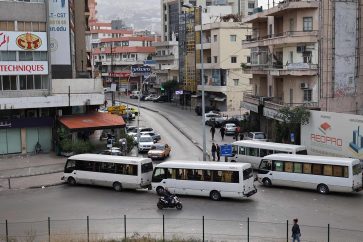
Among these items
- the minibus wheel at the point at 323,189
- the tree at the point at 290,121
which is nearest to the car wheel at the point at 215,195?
the minibus wheel at the point at 323,189

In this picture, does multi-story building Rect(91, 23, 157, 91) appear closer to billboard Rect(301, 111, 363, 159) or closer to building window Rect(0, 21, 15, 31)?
building window Rect(0, 21, 15, 31)

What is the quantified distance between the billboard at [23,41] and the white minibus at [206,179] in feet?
68.1

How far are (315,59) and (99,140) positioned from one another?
2170 cm

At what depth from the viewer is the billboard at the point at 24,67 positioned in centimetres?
4525

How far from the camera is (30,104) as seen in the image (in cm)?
4606

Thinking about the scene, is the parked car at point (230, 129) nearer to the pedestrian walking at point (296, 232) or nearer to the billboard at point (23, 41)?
the billboard at point (23, 41)

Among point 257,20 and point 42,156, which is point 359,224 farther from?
point 257,20

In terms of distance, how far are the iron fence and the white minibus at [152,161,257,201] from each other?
3995 millimetres

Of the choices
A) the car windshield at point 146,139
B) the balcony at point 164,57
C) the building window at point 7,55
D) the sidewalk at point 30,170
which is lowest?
the sidewalk at point 30,170

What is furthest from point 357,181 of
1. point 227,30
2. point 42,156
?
point 227,30

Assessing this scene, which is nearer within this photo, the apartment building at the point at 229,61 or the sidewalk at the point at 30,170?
the sidewalk at the point at 30,170

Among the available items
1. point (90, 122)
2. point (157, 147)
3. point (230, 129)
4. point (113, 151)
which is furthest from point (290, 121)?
point (90, 122)

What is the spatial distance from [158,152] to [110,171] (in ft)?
36.9

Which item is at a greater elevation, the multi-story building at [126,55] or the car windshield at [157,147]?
the multi-story building at [126,55]
